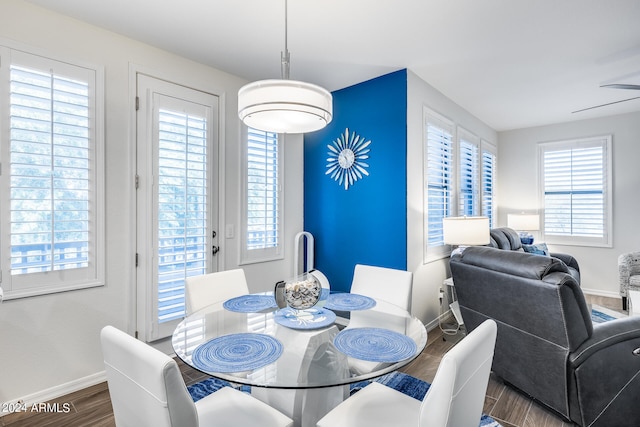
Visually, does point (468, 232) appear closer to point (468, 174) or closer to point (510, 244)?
point (510, 244)

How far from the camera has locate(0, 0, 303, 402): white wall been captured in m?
2.05

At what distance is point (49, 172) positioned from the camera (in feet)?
7.09

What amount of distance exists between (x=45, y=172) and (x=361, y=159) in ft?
8.63

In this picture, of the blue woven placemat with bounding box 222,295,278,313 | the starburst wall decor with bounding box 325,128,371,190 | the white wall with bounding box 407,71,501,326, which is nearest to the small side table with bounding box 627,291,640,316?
the white wall with bounding box 407,71,501,326

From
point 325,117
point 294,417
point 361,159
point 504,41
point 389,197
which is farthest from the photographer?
point 361,159

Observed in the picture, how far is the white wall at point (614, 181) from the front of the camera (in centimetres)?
461

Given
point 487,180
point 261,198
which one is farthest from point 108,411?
point 487,180

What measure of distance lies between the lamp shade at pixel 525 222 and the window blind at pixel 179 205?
4747 mm

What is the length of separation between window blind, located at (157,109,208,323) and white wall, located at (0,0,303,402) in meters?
0.22

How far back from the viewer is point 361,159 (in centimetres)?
344

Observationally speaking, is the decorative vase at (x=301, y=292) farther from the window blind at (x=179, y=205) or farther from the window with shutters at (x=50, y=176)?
the window with shutters at (x=50, y=176)

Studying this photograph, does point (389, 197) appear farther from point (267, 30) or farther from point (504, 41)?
point (267, 30)

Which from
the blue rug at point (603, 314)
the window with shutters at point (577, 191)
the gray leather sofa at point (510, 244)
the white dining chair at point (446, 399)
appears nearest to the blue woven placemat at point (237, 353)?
the white dining chair at point (446, 399)

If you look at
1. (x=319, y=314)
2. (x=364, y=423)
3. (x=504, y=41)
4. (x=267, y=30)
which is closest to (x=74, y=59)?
(x=267, y=30)
